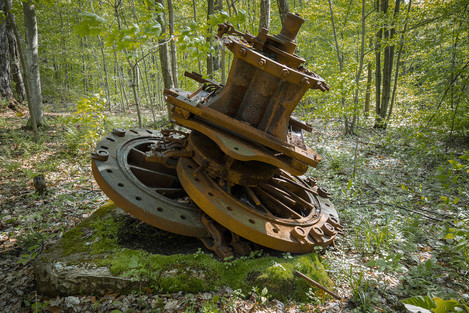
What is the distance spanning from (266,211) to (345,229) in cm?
149

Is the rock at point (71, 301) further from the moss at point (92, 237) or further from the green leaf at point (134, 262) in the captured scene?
the green leaf at point (134, 262)

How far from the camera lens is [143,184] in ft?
9.98

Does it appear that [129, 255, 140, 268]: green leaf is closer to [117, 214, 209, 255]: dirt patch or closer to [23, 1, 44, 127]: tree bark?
[117, 214, 209, 255]: dirt patch

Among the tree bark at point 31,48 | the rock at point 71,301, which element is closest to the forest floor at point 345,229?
the rock at point 71,301

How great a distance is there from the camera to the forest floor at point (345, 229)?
7.47 ft

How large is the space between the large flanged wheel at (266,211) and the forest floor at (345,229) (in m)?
0.39

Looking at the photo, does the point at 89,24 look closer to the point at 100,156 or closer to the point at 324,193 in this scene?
the point at 100,156

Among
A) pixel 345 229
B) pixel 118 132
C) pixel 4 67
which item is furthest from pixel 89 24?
pixel 4 67

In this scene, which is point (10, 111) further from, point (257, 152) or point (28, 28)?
point (257, 152)

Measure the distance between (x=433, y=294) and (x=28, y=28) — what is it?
9980 millimetres

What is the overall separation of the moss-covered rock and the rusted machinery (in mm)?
194

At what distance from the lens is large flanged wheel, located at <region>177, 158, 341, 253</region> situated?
257cm

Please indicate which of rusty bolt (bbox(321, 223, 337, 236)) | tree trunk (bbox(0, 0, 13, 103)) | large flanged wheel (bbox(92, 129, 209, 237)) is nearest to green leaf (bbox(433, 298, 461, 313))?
rusty bolt (bbox(321, 223, 337, 236))

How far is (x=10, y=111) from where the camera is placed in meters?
9.28
